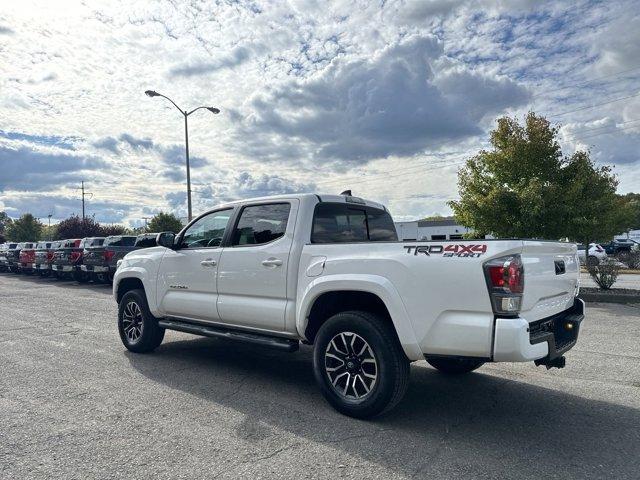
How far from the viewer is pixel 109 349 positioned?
6.75 metres

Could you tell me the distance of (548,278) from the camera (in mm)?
3834

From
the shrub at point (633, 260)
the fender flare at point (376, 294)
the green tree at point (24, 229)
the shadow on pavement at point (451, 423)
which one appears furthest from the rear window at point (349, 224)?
the green tree at point (24, 229)

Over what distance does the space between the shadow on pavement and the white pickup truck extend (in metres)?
0.27

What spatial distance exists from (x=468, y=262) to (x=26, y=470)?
10.7 feet

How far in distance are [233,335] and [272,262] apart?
954 mm

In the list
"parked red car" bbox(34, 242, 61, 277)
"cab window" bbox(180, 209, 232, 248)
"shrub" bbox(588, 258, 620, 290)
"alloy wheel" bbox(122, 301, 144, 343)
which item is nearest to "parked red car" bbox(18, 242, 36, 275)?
"parked red car" bbox(34, 242, 61, 277)

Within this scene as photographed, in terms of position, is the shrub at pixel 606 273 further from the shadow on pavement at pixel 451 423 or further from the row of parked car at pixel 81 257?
the row of parked car at pixel 81 257

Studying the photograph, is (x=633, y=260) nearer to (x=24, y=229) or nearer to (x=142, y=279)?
(x=142, y=279)

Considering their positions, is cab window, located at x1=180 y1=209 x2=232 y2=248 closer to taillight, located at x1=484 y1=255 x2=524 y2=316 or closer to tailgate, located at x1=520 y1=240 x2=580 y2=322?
taillight, located at x1=484 y1=255 x2=524 y2=316

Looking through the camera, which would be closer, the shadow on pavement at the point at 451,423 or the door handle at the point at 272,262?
the shadow on pavement at the point at 451,423

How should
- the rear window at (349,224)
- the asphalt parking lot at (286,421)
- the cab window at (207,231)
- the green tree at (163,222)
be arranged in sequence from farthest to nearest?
the green tree at (163,222)
the cab window at (207,231)
the rear window at (349,224)
the asphalt parking lot at (286,421)

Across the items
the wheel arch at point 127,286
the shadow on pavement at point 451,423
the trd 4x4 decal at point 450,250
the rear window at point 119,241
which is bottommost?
the shadow on pavement at point 451,423

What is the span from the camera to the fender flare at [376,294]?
3760mm

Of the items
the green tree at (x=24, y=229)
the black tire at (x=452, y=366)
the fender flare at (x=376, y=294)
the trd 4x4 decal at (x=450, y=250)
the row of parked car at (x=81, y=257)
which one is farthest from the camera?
the green tree at (x=24, y=229)
